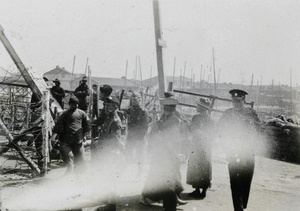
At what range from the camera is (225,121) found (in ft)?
17.3

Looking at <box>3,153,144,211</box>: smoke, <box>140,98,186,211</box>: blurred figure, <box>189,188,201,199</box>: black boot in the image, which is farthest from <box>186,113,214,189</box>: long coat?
<box>3,153,144,211</box>: smoke

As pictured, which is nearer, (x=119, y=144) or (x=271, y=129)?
(x=119, y=144)

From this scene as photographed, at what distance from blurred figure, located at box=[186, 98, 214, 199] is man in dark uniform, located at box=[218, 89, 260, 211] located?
115cm

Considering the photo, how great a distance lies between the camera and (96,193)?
5.77 metres

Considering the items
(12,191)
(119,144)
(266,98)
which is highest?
(119,144)

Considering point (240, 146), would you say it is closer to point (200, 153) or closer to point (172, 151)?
point (172, 151)

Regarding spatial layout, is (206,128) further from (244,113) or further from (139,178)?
(139,178)

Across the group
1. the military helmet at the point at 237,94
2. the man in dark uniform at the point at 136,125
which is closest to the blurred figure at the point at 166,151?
the military helmet at the point at 237,94

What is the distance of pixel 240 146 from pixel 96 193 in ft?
10.2

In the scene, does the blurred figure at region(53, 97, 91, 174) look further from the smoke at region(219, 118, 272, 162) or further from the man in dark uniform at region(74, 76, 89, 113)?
the smoke at region(219, 118, 272, 162)

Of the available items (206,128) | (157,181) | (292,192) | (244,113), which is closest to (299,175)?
(292,192)

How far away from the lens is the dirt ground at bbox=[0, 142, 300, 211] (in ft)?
A: 17.0

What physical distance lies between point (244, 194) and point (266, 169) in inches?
213

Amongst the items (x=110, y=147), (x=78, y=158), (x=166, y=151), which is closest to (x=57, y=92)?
(x=78, y=158)
